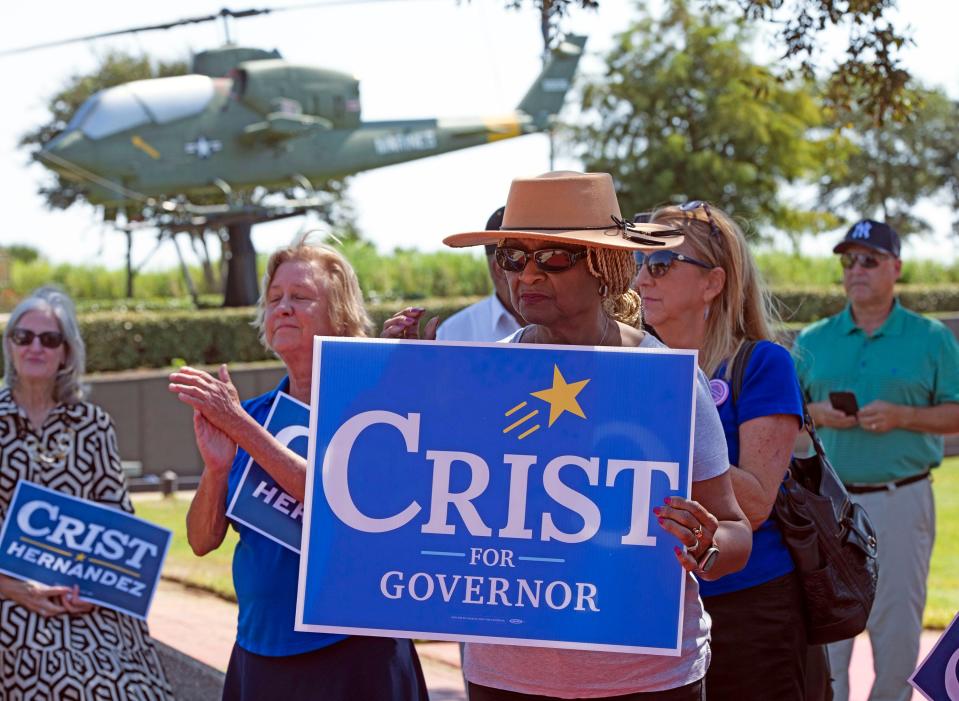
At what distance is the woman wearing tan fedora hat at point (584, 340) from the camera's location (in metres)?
2.74

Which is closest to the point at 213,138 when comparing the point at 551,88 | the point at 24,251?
the point at 551,88

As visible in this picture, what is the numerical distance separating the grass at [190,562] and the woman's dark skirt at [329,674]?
4.40 m

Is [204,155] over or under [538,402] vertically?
under

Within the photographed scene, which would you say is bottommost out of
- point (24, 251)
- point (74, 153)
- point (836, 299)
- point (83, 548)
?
point (24, 251)

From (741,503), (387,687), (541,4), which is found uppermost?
(541,4)

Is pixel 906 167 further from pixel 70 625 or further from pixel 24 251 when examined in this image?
pixel 70 625

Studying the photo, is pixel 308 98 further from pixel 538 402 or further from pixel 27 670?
pixel 538 402

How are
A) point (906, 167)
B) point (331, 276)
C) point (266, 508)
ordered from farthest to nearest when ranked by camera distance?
point (906, 167), point (331, 276), point (266, 508)

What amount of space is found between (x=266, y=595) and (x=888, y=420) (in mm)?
3347

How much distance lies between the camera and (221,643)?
23.8ft

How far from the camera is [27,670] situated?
4.64m

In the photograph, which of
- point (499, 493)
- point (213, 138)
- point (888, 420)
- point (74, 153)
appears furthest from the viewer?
point (213, 138)

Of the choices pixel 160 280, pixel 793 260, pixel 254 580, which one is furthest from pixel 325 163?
pixel 254 580

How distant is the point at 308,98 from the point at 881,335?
22.3m
